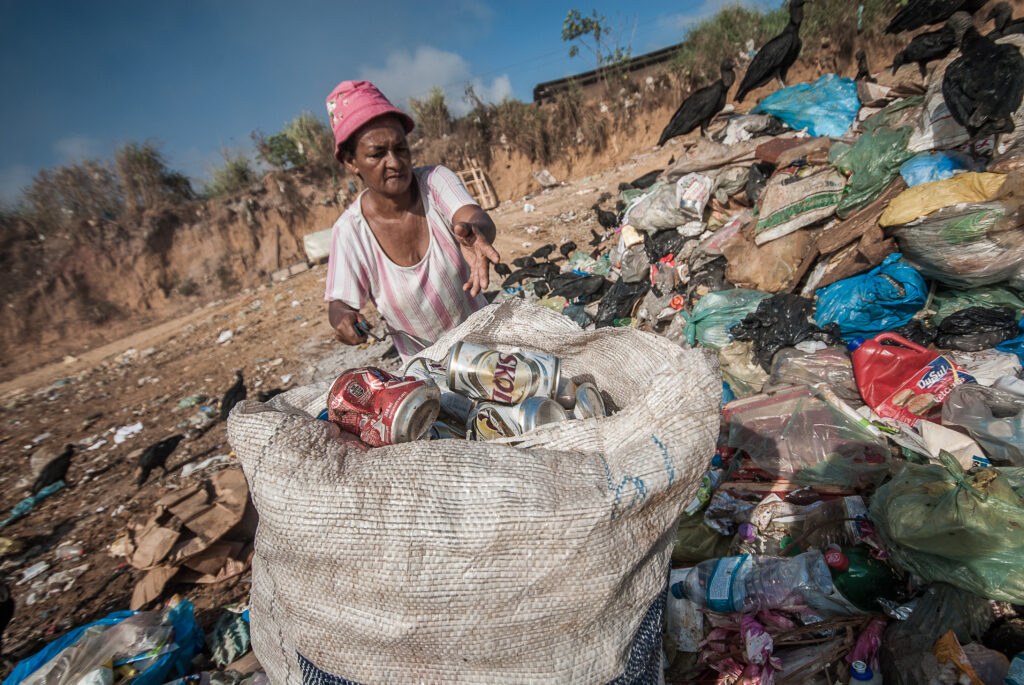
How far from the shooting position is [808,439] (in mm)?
2156

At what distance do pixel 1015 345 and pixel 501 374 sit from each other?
2958mm

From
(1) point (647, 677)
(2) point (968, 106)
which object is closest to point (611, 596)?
(1) point (647, 677)

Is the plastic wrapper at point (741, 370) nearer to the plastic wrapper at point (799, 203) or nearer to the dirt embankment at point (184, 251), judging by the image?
the plastic wrapper at point (799, 203)

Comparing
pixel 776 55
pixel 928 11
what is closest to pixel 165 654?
pixel 928 11

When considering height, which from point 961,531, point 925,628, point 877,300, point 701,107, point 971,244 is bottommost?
point 925,628

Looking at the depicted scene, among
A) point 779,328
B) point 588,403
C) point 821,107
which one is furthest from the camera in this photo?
point 821,107

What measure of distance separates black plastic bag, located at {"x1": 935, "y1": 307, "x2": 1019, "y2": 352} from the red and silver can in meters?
3.00

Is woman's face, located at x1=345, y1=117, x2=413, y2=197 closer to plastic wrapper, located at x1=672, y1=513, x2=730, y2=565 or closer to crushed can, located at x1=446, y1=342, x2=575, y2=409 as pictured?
crushed can, located at x1=446, y1=342, x2=575, y2=409

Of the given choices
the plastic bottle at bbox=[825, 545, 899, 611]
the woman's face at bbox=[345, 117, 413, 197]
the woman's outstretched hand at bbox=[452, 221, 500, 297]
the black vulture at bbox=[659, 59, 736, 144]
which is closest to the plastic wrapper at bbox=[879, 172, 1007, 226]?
the plastic bottle at bbox=[825, 545, 899, 611]

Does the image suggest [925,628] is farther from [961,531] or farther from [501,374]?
[501,374]

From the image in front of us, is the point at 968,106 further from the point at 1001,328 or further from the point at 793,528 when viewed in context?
the point at 793,528

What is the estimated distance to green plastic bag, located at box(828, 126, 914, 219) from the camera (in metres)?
3.31

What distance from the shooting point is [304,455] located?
0.95 m

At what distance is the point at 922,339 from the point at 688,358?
2.60 meters
